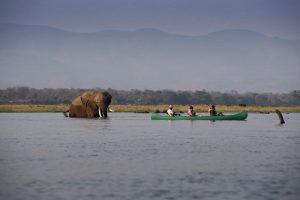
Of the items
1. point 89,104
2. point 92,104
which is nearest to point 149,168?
point 92,104

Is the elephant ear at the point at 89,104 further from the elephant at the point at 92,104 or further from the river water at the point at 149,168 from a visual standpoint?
the river water at the point at 149,168

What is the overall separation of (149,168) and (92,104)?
51216 mm

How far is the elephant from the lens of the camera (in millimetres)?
76000

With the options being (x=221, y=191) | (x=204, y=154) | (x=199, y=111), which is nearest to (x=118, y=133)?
(x=204, y=154)

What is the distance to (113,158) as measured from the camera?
30016 mm

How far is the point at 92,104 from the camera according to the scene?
76875 millimetres

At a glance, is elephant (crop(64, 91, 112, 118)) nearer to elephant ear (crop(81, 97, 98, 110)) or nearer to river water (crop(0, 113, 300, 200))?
elephant ear (crop(81, 97, 98, 110))

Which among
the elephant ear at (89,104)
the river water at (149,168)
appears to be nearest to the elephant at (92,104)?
the elephant ear at (89,104)

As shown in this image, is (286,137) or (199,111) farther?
(199,111)

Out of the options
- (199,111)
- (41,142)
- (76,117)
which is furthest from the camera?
(199,111)

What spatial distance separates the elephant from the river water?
112 feet

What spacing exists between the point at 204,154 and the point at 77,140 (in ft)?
37.1

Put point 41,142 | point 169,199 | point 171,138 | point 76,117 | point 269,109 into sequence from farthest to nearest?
point 269,109 → point 76,117 → point 171,138 → point 41,142 → point 169,199

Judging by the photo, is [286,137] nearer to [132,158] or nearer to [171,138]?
[171,138]
